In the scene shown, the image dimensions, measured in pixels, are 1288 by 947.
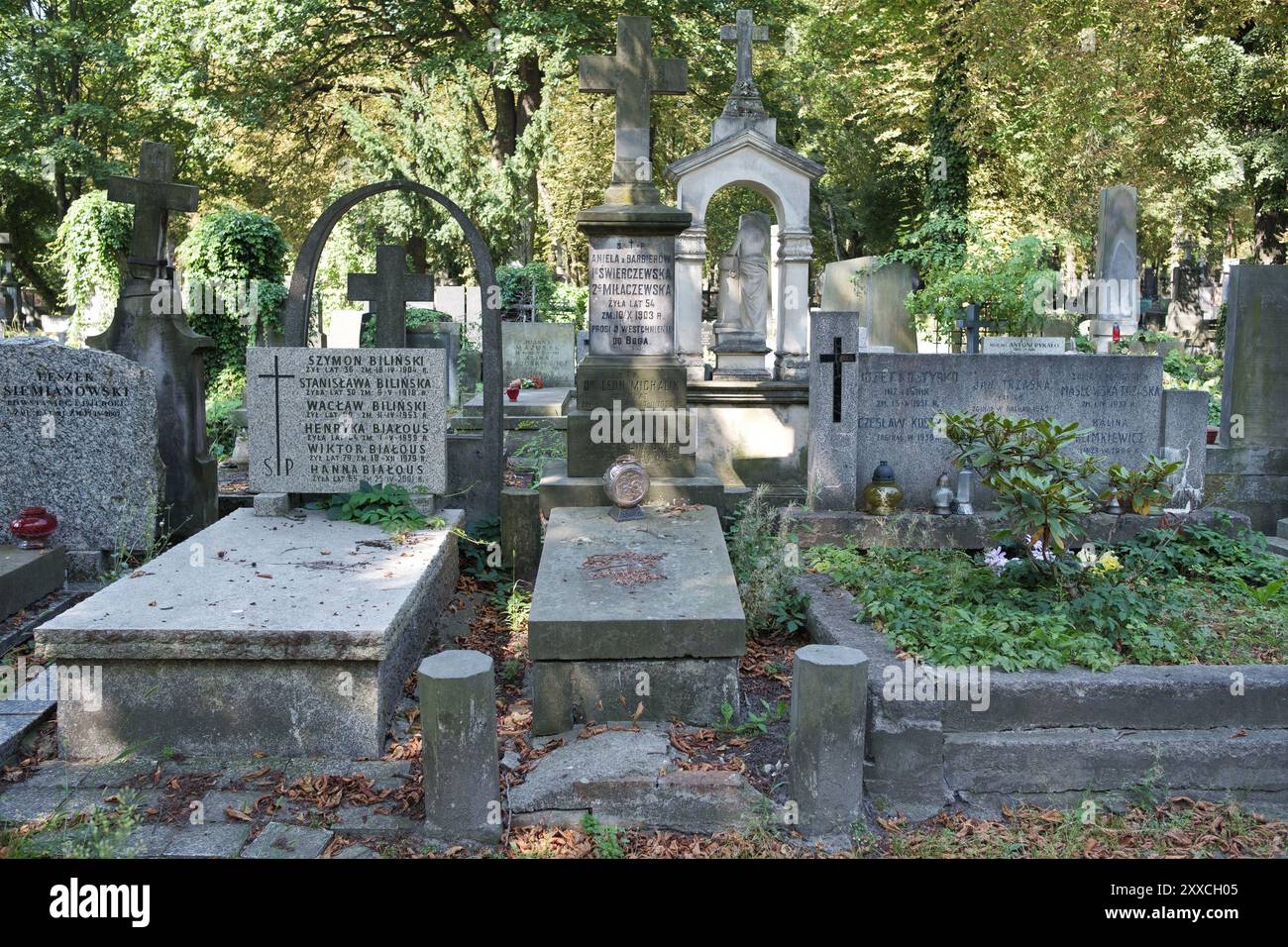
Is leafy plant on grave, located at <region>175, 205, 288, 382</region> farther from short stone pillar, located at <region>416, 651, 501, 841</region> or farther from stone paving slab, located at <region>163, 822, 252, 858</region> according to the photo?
short stone pillar, located at <region>416, 651, 501, 841</region>

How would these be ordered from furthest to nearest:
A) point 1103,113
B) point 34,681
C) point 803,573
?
point 1103,113 < point 803,573 < point 34,681

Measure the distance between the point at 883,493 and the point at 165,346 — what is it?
18.7 feet

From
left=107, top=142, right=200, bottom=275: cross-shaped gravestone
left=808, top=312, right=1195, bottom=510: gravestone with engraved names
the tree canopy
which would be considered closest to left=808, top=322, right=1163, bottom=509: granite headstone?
left=808, top=312, right=1195, bottom=510: gravestone with engraved names

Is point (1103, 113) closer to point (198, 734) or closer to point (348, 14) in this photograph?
point (348, 14)

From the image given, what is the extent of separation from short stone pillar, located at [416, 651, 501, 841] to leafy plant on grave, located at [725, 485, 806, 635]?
2.23 meters

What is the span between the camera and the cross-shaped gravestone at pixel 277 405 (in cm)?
708

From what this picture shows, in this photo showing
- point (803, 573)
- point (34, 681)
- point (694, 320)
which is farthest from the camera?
point (694, 320)

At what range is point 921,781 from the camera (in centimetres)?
457

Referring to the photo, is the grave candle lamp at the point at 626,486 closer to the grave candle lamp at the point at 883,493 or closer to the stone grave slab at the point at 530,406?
the grave candle lamp at the point at 883,493

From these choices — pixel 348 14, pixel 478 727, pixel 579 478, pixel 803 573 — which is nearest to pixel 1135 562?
pixel 803 573

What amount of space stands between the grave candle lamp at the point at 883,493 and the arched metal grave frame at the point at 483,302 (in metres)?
2.80

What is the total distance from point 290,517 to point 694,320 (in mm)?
6655

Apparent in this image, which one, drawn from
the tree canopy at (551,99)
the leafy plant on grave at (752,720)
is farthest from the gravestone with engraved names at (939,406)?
the tree canopy at (551,99)

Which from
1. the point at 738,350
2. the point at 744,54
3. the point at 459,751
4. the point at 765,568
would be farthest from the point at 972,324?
the point at 459,751
